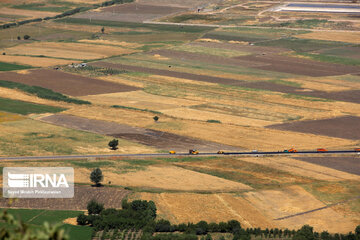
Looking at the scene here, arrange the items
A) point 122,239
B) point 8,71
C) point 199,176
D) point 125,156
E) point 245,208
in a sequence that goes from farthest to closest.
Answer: point 8,71 < point 125,156 < point 199,176 < point 245,208 < point 122,239

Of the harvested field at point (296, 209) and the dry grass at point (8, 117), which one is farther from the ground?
the harvested field at point (296, 209)

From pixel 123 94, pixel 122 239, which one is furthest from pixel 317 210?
pixel 123 94

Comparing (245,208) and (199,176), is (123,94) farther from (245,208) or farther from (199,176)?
(245,208)

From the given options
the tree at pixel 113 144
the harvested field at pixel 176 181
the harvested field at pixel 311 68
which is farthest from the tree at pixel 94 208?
the harvested field at pixel 311 68

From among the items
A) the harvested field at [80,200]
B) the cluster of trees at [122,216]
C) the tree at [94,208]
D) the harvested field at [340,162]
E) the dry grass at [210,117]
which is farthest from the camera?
the dry grass at [210,117]

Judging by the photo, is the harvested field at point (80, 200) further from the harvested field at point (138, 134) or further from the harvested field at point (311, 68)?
the harvested field at point (311, 68)

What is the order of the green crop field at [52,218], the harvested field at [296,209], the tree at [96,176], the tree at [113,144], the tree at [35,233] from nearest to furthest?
the tree at [35,233]
the green crop field at [52,218]
the harvested field at [296,209]
the tree at [96,176]
the tree at [113,144]

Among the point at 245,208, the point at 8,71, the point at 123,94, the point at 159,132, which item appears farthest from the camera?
the point at 8,71
